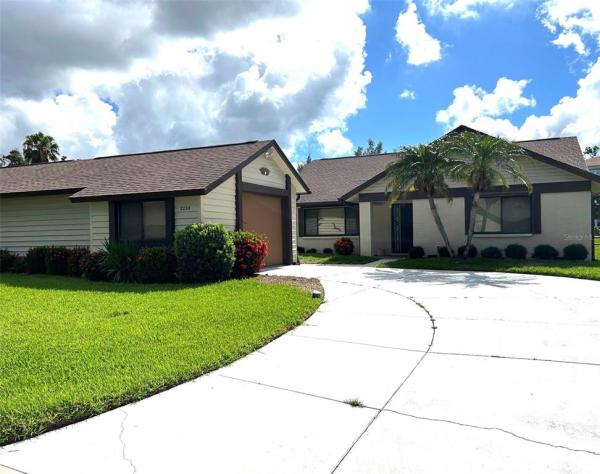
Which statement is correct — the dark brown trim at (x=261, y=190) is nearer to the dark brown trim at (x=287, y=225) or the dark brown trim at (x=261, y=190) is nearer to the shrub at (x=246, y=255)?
the dark brown trim at (x=287, y=225)

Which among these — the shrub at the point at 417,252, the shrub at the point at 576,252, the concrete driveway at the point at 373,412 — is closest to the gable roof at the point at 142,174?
the shrub at the point at 417,252

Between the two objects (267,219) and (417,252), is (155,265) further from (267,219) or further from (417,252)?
(417,252)

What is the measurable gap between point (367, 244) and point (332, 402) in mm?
15094

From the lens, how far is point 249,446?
3098mm

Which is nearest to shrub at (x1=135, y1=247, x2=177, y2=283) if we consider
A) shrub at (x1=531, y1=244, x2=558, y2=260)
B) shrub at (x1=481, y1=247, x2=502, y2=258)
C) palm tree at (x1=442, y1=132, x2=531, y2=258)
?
palm tree at (x1=442, y1=132, x2=531, y2=258)

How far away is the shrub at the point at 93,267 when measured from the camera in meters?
11.6

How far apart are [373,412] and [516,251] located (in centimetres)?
1423

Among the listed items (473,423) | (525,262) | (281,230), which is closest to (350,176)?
(281,230)

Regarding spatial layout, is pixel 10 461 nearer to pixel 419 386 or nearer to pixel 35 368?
pixel 35 368

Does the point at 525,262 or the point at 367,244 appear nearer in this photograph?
the point at 525,262

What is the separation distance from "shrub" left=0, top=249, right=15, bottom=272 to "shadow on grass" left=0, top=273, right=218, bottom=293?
1.77 m

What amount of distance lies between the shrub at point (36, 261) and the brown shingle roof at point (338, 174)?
11.2m

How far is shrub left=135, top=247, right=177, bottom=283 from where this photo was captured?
10695 millimetres

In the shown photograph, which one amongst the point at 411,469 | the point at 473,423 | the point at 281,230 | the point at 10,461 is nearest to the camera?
the point at 411,469
